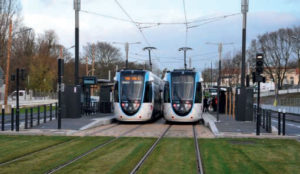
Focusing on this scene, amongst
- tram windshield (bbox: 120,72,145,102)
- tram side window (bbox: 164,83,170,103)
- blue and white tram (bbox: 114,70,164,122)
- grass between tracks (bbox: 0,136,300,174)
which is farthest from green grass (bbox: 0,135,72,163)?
tram side window (bbox: 164,83,170,103)

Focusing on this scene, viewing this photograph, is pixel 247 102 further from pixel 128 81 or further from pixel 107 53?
pixel 107 53

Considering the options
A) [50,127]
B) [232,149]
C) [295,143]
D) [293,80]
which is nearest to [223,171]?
[232,149]

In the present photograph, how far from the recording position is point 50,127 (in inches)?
806

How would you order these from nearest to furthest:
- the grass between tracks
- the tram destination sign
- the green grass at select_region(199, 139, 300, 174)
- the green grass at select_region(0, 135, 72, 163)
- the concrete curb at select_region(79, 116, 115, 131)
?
the grass between tracks
the green grass at select_region(199, 139, 300, 174)
the green grass at select_region(0, 135, 72, 163)
the concrete curb at select_region(79, 116, 115, 131)
the tram destination sign

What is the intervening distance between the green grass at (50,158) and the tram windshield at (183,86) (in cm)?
956

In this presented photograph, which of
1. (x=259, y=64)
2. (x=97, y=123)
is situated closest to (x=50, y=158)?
(x=259, y=64)

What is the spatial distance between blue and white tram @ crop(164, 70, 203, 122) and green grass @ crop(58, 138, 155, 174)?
358 inches

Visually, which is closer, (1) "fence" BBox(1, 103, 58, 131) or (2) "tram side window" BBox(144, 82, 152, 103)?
(1) "fence" BBox(1, 103, 58, 131)

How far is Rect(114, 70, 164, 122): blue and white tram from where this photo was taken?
2495 cm

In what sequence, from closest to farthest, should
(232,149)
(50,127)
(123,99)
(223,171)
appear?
(223,171)
(232,149)
(50,127)
(123,99)

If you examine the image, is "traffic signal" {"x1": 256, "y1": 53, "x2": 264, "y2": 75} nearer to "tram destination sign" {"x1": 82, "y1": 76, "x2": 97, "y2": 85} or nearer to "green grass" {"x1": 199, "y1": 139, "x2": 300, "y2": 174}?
"green grass" {"x1": 199, "y1": 139, "x2": 300, "y2": 174}

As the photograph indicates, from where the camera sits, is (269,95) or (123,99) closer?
(123,99)

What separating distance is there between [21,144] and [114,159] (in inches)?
184

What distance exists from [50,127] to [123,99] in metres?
5.59
